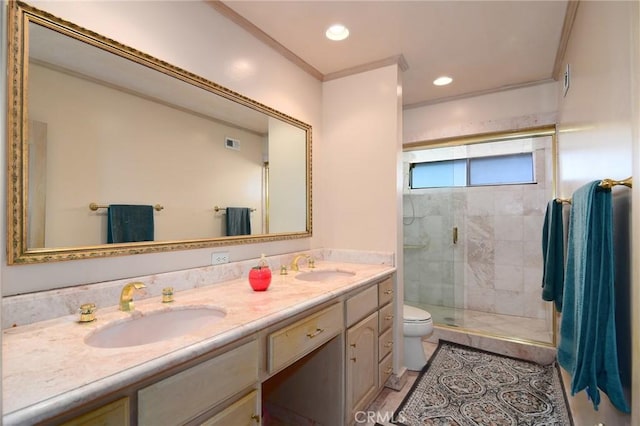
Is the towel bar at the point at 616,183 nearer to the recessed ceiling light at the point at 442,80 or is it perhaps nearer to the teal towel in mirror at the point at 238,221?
the teal towel in mirror at the point at 238,221

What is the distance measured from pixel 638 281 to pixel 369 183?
5.38ft

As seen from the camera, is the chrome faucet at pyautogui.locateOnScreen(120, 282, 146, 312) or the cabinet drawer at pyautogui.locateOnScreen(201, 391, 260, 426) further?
the chrome faucet at pyautogui.locateOnScreen(120, 282, 146, 312)

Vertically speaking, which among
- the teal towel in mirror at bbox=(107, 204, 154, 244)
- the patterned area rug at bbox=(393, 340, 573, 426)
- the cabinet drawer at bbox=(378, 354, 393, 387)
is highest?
the teal towel in mirror at bbox=(107, 204, 154, 244)

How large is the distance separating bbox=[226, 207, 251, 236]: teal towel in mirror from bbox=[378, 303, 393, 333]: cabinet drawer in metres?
1.00

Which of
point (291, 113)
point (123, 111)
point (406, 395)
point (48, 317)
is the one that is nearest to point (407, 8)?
point (291, 113)

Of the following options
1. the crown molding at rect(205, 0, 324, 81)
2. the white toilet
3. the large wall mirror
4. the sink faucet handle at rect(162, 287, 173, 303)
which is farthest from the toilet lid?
the crown molding at rect(205, 0, 324, 81)

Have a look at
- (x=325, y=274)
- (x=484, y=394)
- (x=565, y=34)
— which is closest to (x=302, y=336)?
(x=325, y=274)

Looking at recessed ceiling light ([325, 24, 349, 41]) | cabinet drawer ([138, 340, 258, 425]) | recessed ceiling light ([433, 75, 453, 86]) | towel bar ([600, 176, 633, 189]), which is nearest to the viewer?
cabinet drawer ([138, 340, 258, 425])

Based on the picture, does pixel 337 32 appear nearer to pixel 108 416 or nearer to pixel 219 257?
pixel 219 257

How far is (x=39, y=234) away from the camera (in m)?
1.13

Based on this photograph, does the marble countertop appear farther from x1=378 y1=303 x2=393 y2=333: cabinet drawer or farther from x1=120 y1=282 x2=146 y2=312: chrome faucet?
x1=378 y1=303 x2=393 y2=333: cabinet drawer

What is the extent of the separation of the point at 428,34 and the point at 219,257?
1.88m

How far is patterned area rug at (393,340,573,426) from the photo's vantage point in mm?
1877

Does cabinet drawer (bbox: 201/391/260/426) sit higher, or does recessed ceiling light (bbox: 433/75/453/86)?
recessed ceiling light (bbox: 433/75/453/86)
